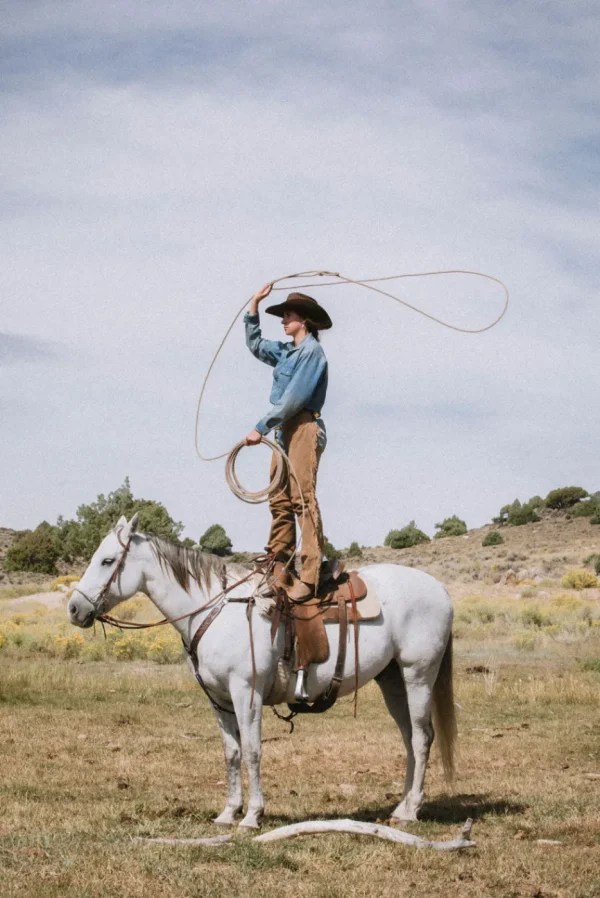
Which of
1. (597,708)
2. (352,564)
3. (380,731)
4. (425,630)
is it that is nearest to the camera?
(425,630)

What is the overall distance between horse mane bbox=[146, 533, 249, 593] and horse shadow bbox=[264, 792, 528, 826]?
207cm

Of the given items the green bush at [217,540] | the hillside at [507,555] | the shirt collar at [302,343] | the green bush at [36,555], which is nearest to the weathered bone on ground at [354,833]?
the shirt collar at [302,343]

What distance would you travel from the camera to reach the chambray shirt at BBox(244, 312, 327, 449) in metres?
8.59

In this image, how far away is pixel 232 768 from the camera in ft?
28.5

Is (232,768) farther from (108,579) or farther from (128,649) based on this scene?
(128,649)

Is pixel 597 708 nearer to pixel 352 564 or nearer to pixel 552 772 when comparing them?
pixel 552 772

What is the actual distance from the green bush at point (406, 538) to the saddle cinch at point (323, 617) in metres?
63.6

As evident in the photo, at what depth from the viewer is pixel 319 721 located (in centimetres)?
1499

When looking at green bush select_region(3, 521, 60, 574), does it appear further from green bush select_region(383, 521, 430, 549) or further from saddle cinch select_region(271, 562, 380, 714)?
saddle cinch select_region(271, 562, 380, 714)

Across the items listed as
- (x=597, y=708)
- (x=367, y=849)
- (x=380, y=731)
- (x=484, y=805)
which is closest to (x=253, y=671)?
(x=367, y=849)

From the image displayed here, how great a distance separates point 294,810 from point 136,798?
5.64 ft

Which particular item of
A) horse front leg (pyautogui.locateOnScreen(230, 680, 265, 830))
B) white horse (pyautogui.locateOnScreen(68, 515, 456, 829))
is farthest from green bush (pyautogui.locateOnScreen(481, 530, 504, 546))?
horse front leg (pyautogui.locateOnScreen(230, 680, 265, 830))

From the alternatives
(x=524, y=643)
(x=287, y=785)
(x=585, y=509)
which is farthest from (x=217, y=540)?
(x=287, y=785)

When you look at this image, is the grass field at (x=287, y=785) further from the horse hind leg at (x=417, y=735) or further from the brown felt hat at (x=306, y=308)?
the brown felt hat at (x=306, y=308)
